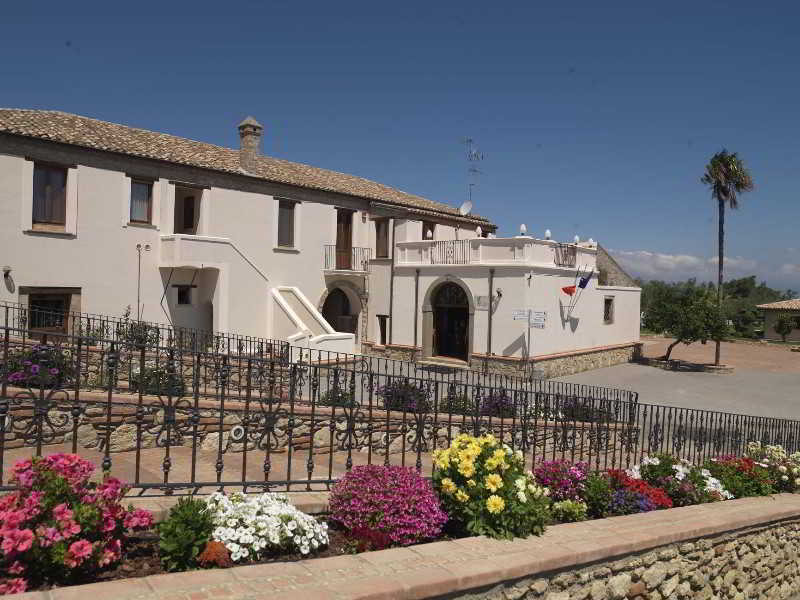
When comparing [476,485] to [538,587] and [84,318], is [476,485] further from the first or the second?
[84,318]

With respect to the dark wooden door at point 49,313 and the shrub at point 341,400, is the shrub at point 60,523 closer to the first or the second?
the shrub at point 341,400

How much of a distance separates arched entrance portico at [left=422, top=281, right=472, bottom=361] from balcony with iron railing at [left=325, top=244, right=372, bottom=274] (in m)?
3.54

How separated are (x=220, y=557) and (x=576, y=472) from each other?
4.08m

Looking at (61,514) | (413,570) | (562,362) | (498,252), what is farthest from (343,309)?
(61,514)

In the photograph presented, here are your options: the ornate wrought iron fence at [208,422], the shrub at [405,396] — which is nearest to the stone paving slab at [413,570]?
the ornate wrought iron fence at [208,422]

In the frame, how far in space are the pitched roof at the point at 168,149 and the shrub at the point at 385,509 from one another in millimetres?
16146

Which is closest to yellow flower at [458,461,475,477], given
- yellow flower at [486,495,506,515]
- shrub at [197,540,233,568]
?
yellow flower at [486,495,506,515]

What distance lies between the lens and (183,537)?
4125mm

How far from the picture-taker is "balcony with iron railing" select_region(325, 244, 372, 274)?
1008 inches

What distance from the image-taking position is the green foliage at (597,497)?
6590mm

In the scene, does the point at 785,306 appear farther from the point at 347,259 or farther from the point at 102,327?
the point at 102,327

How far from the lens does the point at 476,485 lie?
17.7 feet

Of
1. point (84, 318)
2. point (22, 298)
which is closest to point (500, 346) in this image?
point (84, 318)

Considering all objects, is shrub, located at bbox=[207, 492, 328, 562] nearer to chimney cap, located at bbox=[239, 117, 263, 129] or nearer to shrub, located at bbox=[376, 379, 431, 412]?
shrub, located at bbox=[376, 379, 431, 412]
